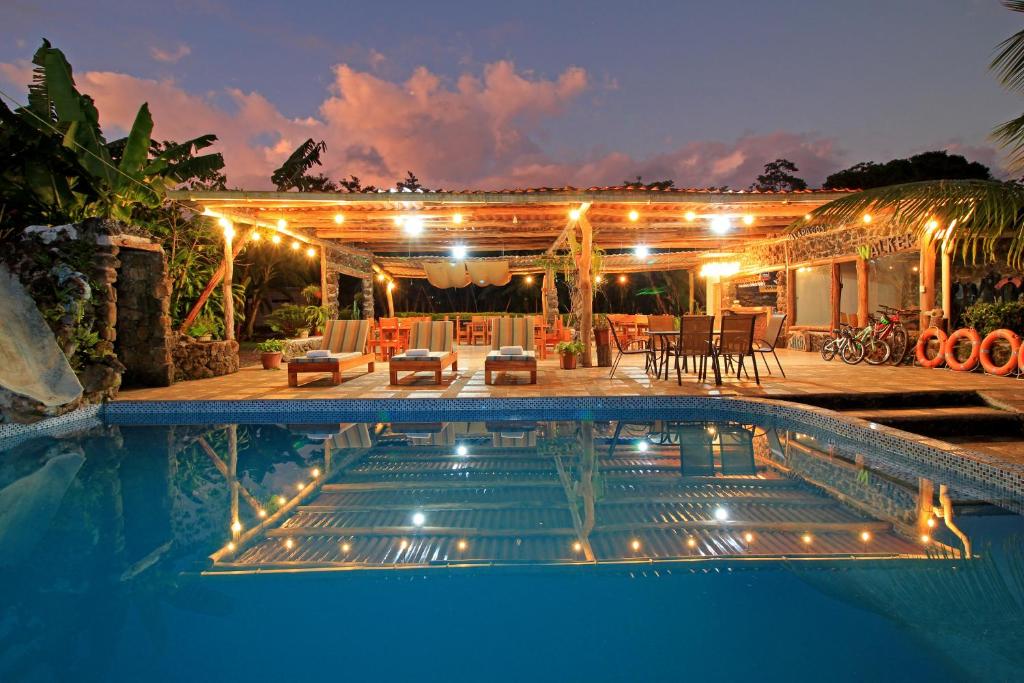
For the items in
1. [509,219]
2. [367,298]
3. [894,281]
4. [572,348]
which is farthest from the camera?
[367,298]

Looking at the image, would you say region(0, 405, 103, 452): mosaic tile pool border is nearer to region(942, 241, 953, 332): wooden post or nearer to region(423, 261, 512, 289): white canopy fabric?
region(423, 261, 512, 289): white canopy fabric

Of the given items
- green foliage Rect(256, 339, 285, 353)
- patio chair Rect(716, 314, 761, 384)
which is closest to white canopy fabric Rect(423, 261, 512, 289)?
green foliage Rect(256, 339, 285, 353)

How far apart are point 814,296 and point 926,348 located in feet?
13.2

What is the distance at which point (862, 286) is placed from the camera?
11812mm

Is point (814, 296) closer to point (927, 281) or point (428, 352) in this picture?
point (927, 281)

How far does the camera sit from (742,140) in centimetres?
3766

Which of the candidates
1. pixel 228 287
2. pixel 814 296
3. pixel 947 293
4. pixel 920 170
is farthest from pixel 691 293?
pixel 920 170

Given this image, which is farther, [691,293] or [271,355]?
[691,293]

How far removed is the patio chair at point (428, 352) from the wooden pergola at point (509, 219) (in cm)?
217

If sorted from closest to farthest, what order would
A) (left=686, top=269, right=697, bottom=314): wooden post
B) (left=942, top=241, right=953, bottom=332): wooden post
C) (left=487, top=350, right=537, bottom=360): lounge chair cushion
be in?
(left=487, top=350, right=537, bottom=360): lounge chair cushion
(left=942, top=241, right=953, bottom=332): wooden post
(left=686, top=269, right=697, bottom=314): wooden post

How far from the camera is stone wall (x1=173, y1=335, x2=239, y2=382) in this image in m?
9.26

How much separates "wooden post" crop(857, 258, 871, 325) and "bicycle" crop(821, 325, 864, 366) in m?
0.80

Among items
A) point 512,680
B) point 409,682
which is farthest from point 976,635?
point 409,682

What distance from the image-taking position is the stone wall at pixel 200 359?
30.4ft
